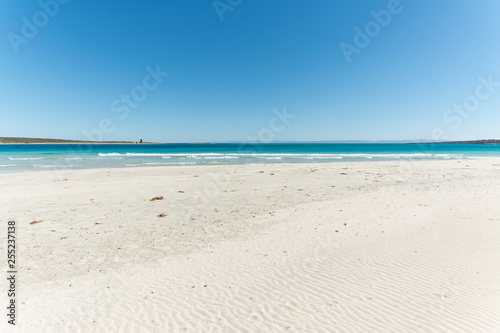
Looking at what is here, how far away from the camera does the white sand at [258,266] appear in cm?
374

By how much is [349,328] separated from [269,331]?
1185mm

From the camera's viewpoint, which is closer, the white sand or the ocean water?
the white sand

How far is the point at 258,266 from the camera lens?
5.39 metres

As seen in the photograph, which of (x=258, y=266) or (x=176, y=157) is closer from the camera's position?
(x=258, y=266)

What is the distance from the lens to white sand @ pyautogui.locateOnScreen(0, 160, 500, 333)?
374 centimetres

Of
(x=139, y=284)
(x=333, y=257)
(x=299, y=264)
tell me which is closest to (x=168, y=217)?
(x=139, y=284)

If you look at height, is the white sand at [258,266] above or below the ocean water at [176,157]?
below

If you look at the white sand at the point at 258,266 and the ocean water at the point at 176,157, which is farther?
the ocean water at the point at 176,157

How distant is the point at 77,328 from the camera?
362cm

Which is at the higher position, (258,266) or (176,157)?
(176,157)

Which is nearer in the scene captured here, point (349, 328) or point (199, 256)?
point (349, 328)

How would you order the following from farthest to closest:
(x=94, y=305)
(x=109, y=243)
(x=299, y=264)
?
(x=109, y=243)
(x=299, y=264)
(x=94, y=305)

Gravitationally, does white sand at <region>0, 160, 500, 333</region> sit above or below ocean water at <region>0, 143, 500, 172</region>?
below

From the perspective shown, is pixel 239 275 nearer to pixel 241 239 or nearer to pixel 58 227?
pixel 241 239
